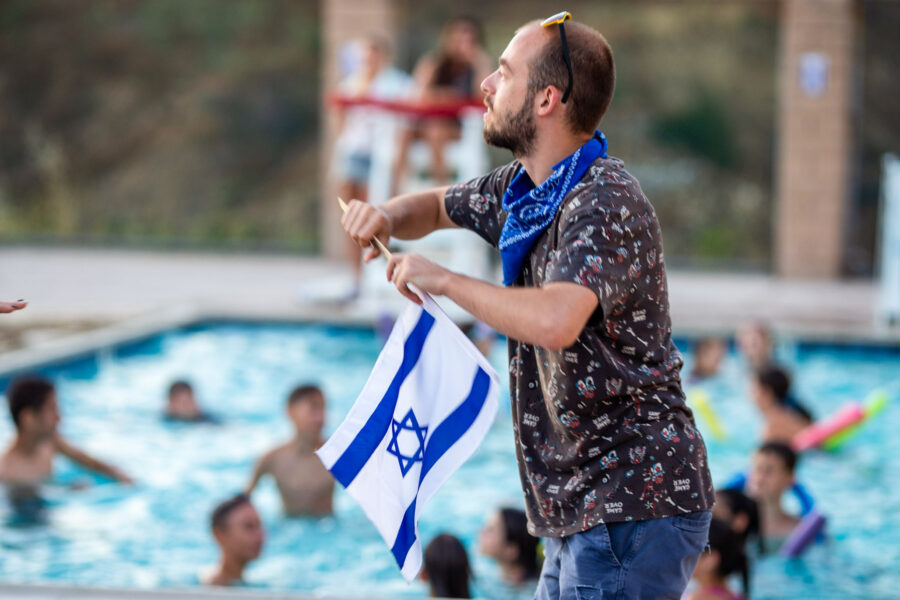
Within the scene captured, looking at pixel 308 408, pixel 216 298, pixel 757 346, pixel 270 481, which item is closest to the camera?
pixel 308 408

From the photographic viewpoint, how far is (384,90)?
10.7 m

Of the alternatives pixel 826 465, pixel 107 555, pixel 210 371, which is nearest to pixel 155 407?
pixel 210 371

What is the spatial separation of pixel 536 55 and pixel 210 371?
24.7 ft

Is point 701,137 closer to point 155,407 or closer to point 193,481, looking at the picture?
point 155,407

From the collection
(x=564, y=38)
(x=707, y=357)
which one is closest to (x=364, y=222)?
(x=564, y=38)

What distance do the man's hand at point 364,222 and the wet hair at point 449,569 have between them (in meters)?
1.91

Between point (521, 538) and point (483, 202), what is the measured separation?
2519 millimetres

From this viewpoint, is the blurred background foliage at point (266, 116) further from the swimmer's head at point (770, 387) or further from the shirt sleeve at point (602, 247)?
the shirt sleeve at point (602, 247)

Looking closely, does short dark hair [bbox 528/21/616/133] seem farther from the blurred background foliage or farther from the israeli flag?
the blurred background foliage

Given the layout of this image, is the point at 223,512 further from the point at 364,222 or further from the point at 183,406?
the point at 183,406

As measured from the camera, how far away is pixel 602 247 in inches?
85.2

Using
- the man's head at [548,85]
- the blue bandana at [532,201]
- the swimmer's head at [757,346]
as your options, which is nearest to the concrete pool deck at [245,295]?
the swimmer's head at [757,346]

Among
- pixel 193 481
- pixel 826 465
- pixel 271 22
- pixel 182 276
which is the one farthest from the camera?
pixel 271 22

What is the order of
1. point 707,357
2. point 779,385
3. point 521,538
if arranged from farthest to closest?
point 707,357
point 779,385
point 521,538
